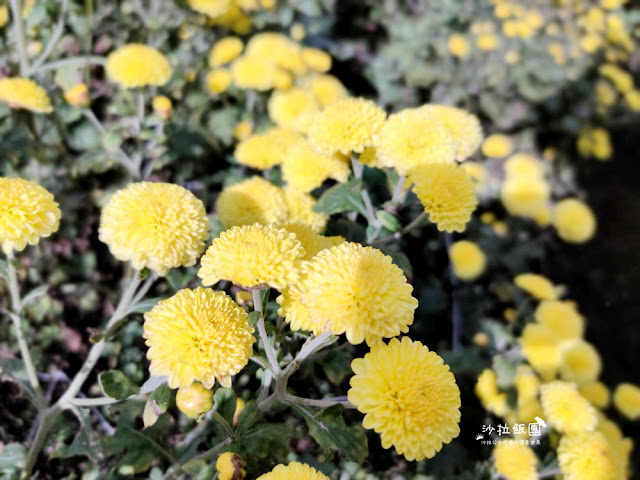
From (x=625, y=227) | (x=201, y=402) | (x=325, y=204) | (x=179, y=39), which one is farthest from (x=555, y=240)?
(x=201, y=402)

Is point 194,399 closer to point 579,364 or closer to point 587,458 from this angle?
point 587,458

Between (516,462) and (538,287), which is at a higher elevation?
(538,287)

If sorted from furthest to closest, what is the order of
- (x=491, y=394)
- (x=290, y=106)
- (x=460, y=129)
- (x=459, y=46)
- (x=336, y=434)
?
(x=459, y=46), (x=290, y=106), (x=491, y=394), (x=460, y=129), (x=336, y=434)

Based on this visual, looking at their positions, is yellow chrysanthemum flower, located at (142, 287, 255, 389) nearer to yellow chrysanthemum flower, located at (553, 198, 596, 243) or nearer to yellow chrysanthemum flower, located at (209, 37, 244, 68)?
yellow chrysanthemum flower, located at (209, 37, 244, 68)

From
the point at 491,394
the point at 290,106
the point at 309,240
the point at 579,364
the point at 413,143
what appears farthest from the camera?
the point at 579,364

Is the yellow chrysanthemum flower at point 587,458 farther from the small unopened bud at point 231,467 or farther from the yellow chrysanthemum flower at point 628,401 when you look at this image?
the small unopened bud at point 231,467

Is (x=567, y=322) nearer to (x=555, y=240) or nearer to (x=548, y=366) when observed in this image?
(x=548, y=366)

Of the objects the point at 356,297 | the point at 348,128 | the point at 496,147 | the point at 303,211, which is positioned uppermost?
the point at 348,128

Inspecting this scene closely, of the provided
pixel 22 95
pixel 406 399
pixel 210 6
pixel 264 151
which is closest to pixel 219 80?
pixel 210 6
